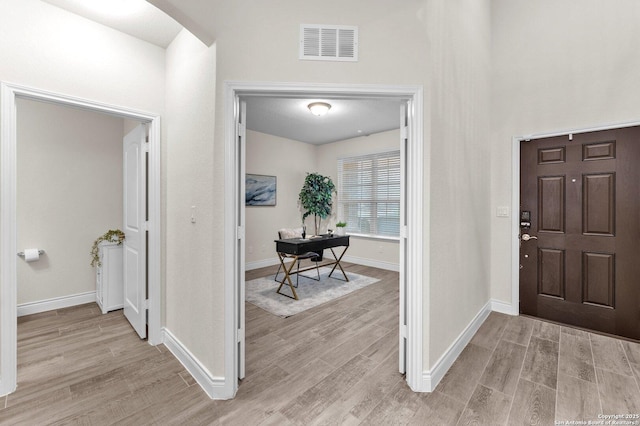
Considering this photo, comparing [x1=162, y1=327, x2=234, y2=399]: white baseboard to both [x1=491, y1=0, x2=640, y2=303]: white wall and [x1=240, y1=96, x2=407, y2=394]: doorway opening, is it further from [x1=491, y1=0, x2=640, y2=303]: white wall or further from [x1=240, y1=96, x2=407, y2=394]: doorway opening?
[x1=491, y1=0, x2=640, y2=303]: white wall

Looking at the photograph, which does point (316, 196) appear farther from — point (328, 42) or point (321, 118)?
point (328, 42)

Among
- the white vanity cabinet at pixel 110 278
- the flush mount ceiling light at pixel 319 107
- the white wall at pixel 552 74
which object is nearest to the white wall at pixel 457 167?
the white wall at pixel 552 74

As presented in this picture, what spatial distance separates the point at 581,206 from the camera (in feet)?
9.32

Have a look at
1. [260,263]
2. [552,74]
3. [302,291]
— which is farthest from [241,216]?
[260,263]

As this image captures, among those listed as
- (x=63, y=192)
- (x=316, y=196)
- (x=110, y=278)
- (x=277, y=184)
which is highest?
(x=277, y=184)

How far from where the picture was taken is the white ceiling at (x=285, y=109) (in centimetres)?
212

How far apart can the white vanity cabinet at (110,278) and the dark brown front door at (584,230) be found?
15.8ft

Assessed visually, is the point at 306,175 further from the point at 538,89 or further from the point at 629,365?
the point at 629,365

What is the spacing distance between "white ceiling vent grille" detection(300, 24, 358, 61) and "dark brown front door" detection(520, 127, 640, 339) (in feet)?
8.32

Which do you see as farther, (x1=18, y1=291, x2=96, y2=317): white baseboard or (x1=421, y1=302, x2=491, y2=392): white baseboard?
(x1=18, y1=291, x2=96, y2=317): white baseboard

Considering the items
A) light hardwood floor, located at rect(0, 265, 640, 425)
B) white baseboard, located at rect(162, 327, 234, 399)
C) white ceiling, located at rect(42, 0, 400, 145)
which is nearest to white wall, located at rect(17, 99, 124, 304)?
light hardwood floor, located at rect(0, 265, 640, 425)

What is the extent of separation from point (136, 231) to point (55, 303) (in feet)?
5.84

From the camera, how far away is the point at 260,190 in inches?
225

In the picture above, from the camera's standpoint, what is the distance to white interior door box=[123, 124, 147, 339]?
2.60 meters
